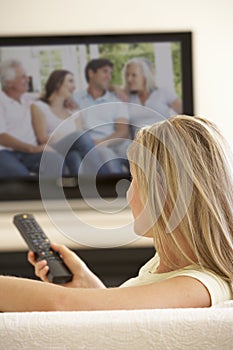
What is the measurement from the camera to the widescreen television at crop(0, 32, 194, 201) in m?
4.59

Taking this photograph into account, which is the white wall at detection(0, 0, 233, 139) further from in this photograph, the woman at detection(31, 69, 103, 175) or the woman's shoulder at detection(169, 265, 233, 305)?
the woman's shoulder at detection(169, 265, 233, 305)

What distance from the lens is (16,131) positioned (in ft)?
15.2

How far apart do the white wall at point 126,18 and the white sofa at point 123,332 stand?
3.86 m

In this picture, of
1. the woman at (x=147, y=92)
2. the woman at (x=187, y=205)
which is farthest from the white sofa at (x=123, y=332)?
the woman at (x=147, y=92)

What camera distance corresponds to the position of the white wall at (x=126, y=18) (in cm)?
456

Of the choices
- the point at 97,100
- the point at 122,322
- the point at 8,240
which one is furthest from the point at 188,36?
the point at 122,322

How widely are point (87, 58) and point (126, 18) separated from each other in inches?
13.4

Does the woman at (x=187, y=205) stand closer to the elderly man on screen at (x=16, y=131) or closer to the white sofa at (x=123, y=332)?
the white sofa at (x=123, y=332)

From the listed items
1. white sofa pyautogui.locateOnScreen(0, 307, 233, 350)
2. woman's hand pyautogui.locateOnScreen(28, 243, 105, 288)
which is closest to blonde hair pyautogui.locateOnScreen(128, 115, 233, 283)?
white sofa pyautogui.locateOnScreen(0, 307, 233, 350)

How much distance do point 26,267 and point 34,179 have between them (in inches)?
22.6

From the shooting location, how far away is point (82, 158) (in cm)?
463

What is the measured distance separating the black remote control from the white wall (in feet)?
8.96

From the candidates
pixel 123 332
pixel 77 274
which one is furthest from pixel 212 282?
pixel 77 274

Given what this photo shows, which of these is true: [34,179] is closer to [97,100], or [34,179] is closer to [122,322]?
[97,100]
